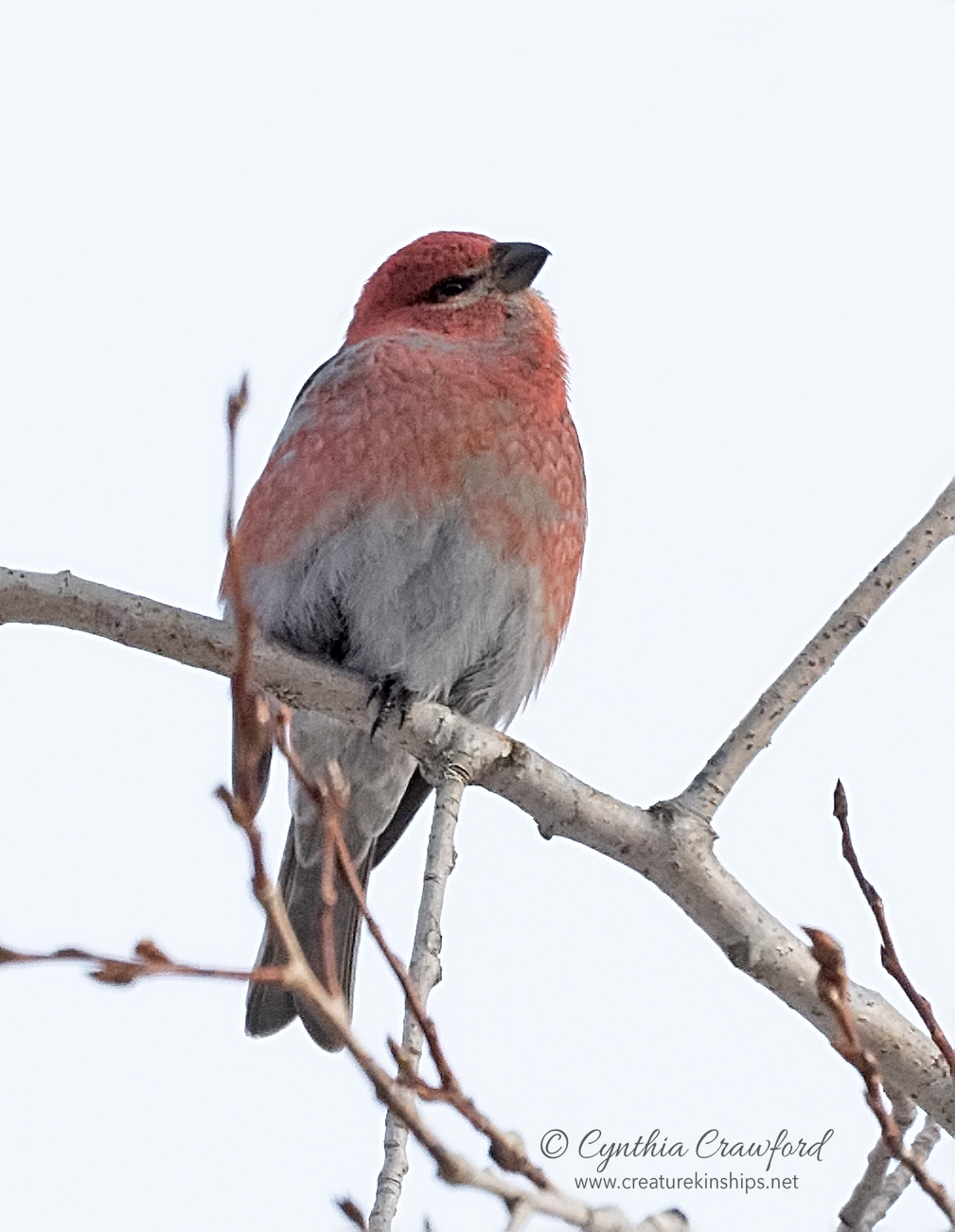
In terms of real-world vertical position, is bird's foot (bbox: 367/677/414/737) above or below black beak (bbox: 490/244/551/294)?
below

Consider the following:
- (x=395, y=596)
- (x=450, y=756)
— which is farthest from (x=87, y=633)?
(x=395, y=596)

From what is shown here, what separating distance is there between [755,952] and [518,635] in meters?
1.28

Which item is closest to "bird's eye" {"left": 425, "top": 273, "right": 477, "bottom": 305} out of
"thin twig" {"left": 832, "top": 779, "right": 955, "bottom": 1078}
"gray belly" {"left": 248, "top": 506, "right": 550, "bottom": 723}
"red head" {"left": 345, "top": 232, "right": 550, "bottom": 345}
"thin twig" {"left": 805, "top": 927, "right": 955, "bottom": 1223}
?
"red head" {"left": 345, "top": 232, "right": 550, "bottom": 345}

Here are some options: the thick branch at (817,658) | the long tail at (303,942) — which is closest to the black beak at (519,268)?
the long tail at (303,942)

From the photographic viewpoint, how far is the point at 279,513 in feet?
13.7

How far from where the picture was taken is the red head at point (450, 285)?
470 centimetres

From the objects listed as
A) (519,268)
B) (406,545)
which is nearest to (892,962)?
(406,545)

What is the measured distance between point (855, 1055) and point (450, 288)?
3358 millimetres

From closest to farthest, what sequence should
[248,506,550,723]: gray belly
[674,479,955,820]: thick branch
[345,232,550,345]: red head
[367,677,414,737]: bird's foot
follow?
[674,479,955,820]: thick branch
[367,677,414,737]: bird's foot
[248,506,550,723]: gray belly
[345,232,550,345]: red head

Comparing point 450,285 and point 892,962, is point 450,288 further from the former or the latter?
point 892,962

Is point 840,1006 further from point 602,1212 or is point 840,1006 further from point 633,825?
point 633,825

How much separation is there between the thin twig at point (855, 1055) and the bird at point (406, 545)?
6.42 feet

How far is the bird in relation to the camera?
13.3ft

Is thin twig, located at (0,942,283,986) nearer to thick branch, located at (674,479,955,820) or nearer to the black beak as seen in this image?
thick branch, located at (674,479,955,820)
